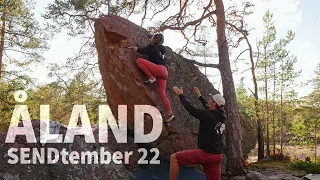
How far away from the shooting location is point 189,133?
7.86 meters

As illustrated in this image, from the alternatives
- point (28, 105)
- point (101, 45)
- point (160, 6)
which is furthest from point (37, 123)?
point (28, 105)

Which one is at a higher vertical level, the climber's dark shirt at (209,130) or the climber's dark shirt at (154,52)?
the climber's dark shirt at (154,52)

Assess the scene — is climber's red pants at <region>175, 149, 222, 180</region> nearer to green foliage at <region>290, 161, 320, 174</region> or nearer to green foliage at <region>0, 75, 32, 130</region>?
green foliage at <region>290, 161, 320, 174</region>

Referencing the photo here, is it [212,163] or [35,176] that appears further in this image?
[212,163]

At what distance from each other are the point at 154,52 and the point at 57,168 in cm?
439

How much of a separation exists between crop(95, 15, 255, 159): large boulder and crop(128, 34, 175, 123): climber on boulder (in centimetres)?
34

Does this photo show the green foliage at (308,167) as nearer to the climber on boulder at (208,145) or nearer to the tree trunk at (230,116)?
the tree trunk at (230,116)

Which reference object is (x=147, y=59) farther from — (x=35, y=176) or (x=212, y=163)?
(x=35, y=176)

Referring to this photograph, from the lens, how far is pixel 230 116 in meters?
8.23

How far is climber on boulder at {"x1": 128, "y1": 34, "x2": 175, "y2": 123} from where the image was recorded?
709 cm

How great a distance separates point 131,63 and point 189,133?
2.79 m

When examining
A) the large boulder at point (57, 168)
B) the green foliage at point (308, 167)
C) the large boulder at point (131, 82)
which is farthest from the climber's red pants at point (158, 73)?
the green foliage at point (308, 167)

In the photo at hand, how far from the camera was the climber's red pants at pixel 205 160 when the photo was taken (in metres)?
4.41

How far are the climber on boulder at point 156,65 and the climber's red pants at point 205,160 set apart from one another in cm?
274
